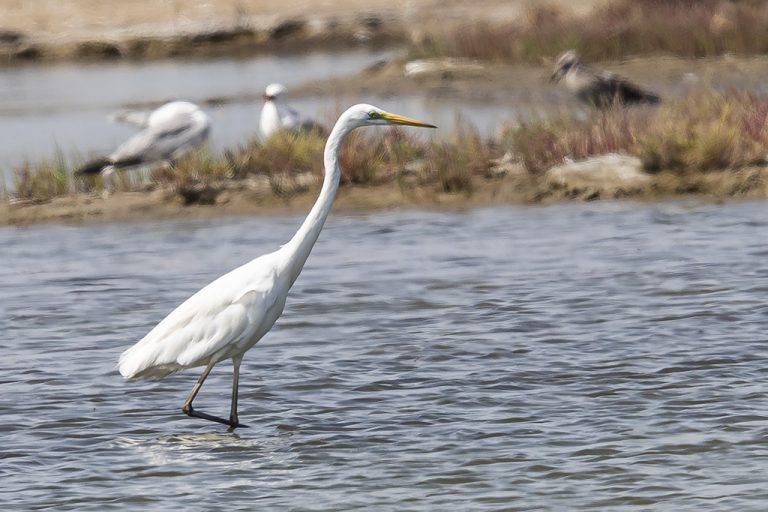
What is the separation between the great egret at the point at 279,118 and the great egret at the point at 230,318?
9056mm

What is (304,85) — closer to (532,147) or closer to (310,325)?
(532,147)

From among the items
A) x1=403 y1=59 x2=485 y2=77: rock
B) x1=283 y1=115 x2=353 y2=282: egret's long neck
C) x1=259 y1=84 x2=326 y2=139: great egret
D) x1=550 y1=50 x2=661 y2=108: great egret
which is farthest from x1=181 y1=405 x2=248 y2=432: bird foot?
x1=403 y1=59 x2=485 y2=77: rock

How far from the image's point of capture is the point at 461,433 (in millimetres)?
7809

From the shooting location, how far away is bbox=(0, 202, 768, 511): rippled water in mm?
7066

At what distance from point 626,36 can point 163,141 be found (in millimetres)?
15438

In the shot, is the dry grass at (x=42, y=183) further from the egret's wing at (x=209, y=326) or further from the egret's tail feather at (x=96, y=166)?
the egret's wing at (x=209, y=326)

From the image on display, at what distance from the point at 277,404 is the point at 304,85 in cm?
2053

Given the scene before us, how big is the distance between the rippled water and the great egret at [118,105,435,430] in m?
0.36

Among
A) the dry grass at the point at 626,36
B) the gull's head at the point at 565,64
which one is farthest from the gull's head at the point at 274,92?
the dry grass at the point at 626,36

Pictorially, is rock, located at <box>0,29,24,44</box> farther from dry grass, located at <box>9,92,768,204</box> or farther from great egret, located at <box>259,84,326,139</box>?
dry grass, located at <box>9,92,768,204</box>

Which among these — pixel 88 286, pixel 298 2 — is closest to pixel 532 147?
pixel 88 286

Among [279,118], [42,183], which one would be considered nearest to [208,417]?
[42,183]

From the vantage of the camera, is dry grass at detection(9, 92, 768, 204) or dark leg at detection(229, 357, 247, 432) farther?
dry grass at detection(9, 92, 768, 204)

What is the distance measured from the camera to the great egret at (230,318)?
8055 millimetres
